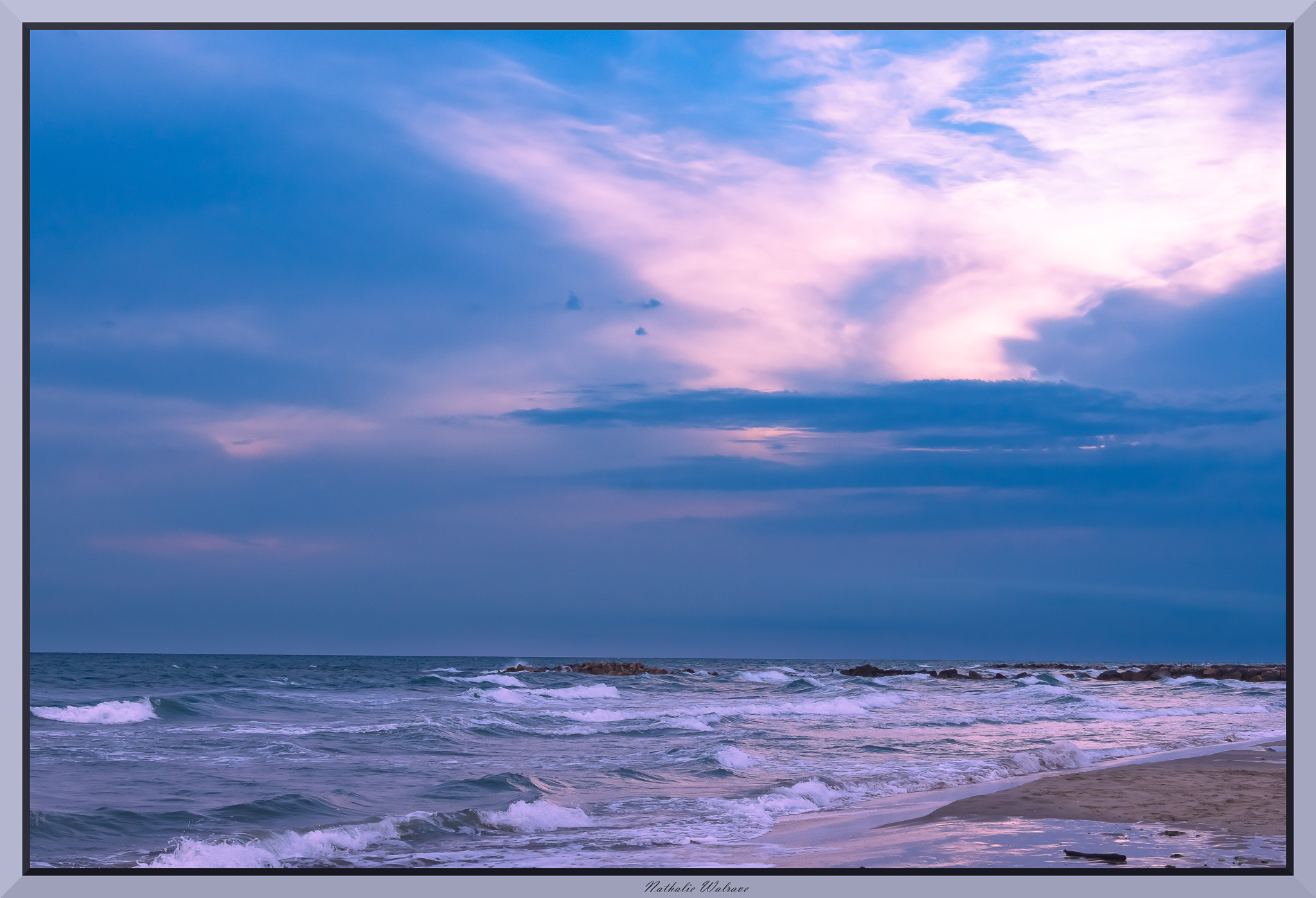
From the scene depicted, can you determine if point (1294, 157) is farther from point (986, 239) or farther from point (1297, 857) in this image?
point (1297, 857)

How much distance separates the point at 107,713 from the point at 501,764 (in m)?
8.45

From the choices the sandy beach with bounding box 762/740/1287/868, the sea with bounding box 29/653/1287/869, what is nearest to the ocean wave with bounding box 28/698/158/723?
the sea with bounding box 29/653/1287/869

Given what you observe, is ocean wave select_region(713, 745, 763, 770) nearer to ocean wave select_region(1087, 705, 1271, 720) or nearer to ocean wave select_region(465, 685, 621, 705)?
ocean wave select_region(1087, 705, 1271, 720)

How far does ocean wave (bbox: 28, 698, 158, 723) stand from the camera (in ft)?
49.5

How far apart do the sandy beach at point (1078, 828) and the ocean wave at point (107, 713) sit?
12.3m

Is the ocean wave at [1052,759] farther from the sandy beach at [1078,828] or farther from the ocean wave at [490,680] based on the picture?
the ocean wave at [490,680]

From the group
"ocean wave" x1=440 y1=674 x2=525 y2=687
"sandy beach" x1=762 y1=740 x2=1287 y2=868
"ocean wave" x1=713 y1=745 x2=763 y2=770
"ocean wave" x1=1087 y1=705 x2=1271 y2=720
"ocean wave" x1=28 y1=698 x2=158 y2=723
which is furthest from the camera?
"ocean wave" x1=440 y1=674 x2=525 y2=687

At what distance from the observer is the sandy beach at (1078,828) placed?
5.97 meters

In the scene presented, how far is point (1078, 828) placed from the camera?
6.94 m

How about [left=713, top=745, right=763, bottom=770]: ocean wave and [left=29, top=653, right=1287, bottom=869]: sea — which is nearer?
[left=29, top=653, right=1287, bottom=869]: sea

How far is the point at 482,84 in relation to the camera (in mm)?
6949

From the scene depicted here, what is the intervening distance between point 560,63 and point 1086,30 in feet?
11.2
